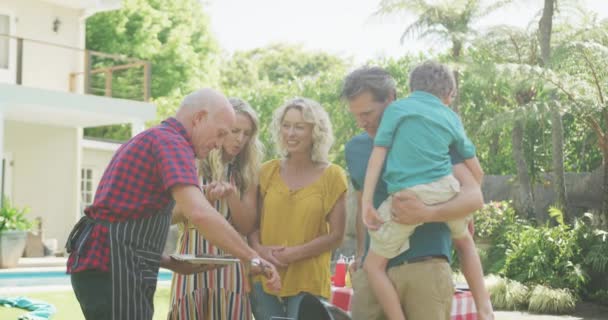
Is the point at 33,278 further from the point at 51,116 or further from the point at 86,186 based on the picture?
the point at 86,186

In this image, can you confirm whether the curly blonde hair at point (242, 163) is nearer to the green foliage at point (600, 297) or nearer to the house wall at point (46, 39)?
the green foliage at point (600, 297)

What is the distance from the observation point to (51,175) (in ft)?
71.5

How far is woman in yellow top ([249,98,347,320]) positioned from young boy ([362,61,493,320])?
0.65 m

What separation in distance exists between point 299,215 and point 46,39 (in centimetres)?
1840

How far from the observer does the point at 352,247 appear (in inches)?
704

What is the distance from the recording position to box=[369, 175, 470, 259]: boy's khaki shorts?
331 cm

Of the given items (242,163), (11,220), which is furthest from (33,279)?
(242,163)

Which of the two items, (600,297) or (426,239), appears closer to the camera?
(426,239)

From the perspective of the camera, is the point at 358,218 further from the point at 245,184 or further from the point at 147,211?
the point at 147,211

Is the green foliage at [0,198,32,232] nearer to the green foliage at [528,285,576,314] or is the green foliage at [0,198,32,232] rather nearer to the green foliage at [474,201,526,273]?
the green foliage at [474,201,526,273]

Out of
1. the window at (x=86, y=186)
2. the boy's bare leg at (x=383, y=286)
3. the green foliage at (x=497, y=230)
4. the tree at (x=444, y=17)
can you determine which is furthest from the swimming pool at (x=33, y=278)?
the boy's bare leg at (x=383, y=286)

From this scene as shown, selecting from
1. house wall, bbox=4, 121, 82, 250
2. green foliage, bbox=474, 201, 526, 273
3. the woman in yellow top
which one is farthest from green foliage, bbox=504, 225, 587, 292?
house wall, bbox=4, 121, 82, 250

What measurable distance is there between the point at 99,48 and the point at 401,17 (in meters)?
16.8

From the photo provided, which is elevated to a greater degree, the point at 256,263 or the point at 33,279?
the point at 256,263
